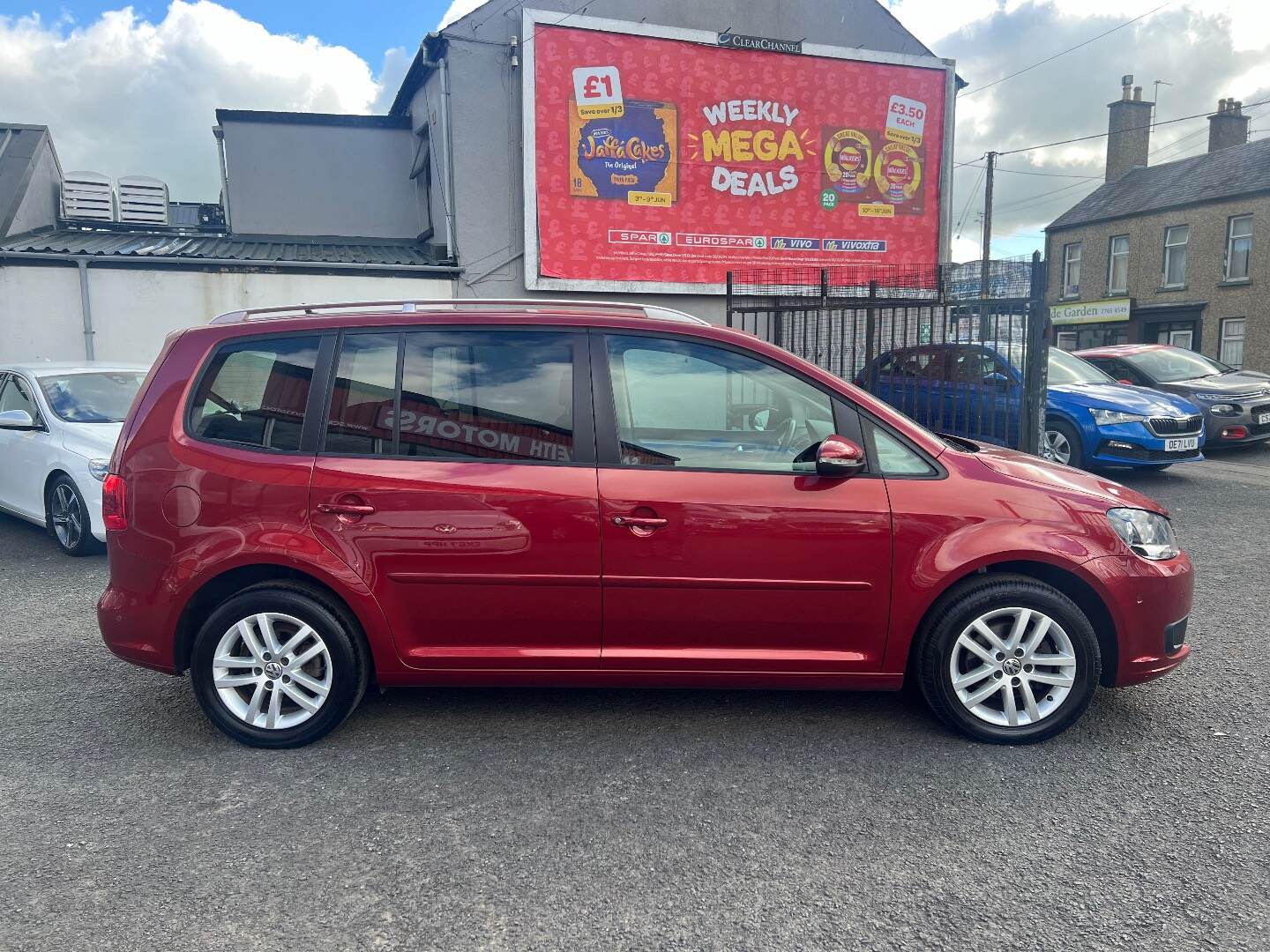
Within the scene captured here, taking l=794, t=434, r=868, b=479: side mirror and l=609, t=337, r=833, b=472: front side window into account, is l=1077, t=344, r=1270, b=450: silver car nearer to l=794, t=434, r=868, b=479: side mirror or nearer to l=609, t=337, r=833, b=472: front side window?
l=609, t=337, r=833, b=472: front side window

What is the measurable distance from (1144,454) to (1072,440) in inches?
27.7

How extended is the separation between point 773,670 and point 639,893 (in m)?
1.15

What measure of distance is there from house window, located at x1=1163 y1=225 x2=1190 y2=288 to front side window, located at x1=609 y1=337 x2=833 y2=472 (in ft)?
90.3

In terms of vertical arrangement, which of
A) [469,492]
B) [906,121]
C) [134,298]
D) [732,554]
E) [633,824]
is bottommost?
[633,824]

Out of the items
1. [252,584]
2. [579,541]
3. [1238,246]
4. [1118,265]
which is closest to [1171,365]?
[579,541]

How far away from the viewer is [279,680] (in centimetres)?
351

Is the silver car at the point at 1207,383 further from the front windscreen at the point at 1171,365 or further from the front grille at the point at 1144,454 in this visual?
the front grille at the point at 1144,454

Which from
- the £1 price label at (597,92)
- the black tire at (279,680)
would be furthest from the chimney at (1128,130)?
the black tire at (279,680)

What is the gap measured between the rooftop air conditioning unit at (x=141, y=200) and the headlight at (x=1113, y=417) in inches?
597

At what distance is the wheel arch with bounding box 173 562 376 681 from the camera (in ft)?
11.5

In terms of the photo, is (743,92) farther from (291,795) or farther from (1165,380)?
(291,795)

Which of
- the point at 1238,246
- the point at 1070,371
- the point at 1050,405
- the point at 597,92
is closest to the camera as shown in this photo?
the point at 1050,405

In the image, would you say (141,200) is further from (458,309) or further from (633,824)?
(633,824)

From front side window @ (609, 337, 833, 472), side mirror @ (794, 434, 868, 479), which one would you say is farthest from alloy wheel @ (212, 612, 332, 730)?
side mirror @ (794, 434, 868, 479)
